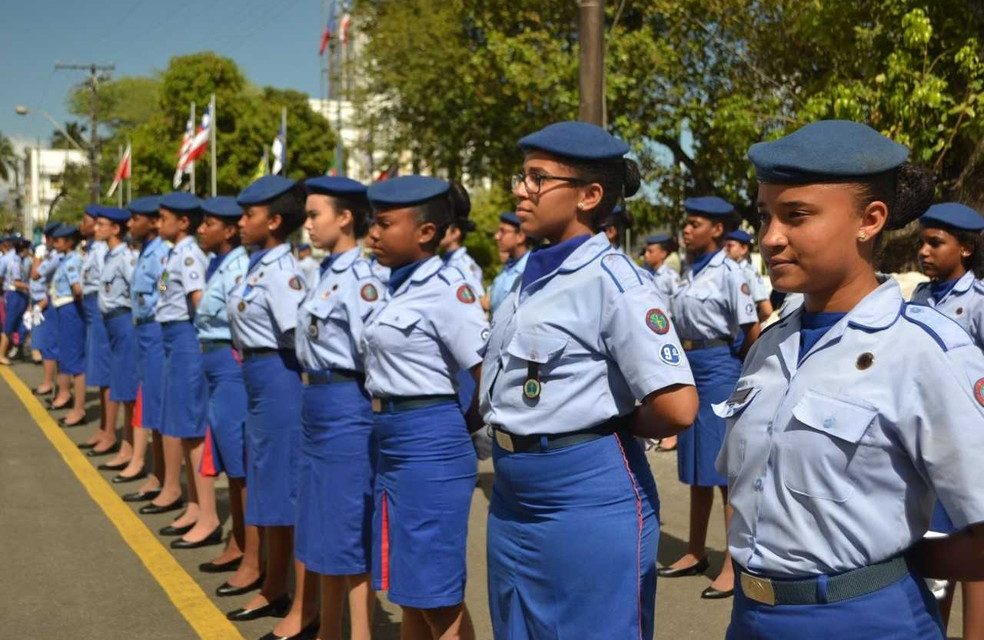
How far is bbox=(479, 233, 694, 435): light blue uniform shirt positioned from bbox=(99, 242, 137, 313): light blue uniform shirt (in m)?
7.21

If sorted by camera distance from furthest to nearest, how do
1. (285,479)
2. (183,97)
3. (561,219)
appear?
(183,97) < (285,479) < (561,219)

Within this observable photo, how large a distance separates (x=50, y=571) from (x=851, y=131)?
232 inches

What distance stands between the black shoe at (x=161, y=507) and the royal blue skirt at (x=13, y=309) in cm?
1196

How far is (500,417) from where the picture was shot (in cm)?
342

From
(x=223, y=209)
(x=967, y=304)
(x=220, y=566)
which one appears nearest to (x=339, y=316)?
(x=223, y=209)

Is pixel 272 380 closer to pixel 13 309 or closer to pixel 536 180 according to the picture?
pixel 536 180

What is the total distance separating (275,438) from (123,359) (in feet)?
15.1

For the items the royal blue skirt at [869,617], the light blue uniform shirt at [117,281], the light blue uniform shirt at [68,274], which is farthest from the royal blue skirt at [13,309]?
the royal blue skirt at [869,617]

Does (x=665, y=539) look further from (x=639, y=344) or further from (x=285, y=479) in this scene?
(x=639, y=344)

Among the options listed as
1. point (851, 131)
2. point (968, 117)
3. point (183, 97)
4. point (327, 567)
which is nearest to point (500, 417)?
point (851, 131)

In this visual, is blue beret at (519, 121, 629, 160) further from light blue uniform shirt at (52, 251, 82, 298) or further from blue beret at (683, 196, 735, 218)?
light blue uniform shirt at (52, 251, 82, 298)

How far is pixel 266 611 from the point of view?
614 centimetres

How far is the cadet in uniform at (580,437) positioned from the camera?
3275 mm

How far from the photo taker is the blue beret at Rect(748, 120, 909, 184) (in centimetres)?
241
